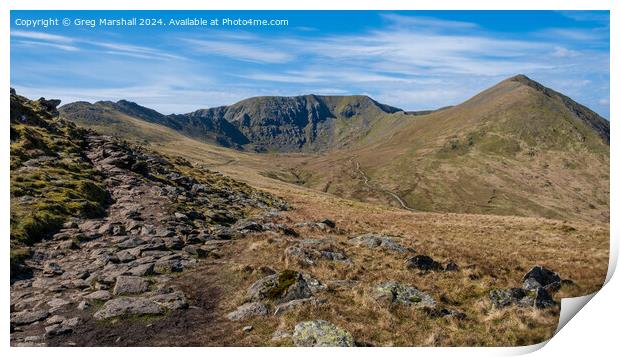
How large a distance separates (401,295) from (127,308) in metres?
12.1

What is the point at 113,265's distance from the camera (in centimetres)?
2270

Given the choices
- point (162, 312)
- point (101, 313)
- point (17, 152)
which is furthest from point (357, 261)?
point (17, 152)

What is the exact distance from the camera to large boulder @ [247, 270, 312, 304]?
1903 centimetres

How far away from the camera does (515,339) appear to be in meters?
17.3

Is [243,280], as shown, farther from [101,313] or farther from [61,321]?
[61,321]

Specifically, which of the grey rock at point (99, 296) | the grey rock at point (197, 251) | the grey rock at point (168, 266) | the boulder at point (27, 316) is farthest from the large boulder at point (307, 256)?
the boulder at point (27, 316)

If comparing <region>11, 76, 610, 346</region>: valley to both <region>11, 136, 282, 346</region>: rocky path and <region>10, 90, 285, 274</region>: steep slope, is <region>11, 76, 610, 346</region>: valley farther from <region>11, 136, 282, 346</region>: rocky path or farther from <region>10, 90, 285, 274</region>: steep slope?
<region>10, 90, 285, 274</region>: steep slope

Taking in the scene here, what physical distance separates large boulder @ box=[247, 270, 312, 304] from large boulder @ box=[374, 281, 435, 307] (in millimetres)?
3390

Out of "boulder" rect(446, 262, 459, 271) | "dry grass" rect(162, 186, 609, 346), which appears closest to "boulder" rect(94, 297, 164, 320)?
"dry grass" rect(162, 186, 609, 346)

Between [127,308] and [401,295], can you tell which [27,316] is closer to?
[127,308]

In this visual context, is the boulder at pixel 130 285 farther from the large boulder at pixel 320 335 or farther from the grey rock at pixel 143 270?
the large boulder at pixel 320 335

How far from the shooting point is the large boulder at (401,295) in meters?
19.3

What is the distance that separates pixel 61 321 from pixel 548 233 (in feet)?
163

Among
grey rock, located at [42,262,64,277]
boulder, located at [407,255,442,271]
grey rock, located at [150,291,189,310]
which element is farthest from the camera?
boulder, located at [407,255,442,271]
